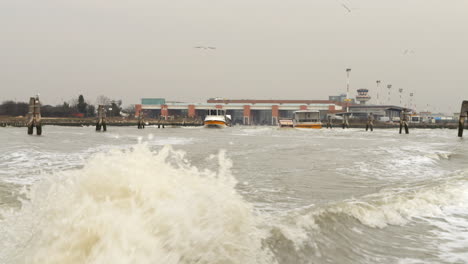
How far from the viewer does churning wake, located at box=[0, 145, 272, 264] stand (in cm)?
306

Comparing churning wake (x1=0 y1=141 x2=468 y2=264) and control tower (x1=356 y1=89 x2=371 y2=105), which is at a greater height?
control tower (x1=356 y1=89 x2=371 y2=105)

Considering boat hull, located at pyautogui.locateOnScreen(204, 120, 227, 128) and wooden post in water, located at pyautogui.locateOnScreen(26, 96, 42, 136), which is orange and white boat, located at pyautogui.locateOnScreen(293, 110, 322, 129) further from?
wooden post in water, located at pyautogui.locateOnScreen(26, 96, 42, 136)

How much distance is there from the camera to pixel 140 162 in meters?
4.61

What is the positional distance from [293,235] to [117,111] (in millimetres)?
136622

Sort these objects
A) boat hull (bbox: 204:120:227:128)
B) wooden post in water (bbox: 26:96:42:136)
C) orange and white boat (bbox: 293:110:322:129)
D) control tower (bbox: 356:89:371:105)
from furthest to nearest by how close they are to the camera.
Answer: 1. control tower (bbox: 356:89:371:105)
2. boat hull (bbox: 204:120:227:128)
3. orange and white boat (bbox: 293:110:322:129)
4. wooden post in water (bbox: 26:96:42:136)

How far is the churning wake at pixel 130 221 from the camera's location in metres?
3.06

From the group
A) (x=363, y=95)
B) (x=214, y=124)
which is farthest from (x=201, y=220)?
(x=363, y=95)

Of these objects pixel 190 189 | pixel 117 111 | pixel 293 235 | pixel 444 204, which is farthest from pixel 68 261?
pixel 117 111

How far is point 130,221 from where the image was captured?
3.33 metres

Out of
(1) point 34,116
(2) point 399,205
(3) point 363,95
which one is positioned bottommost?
(2) point 399,205

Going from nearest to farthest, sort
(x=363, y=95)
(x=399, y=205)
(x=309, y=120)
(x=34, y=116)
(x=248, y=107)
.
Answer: (x=399, y=205)
(x=34, y=116)
(x=309, y=120)
(x=248, y=107)
(x=363, y=95)

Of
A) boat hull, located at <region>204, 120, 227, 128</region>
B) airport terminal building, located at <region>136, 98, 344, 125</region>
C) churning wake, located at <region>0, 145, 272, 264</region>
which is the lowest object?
boat hull, located at <region>204, 120, 227, 128</region>

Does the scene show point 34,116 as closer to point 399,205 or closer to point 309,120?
point 399,205

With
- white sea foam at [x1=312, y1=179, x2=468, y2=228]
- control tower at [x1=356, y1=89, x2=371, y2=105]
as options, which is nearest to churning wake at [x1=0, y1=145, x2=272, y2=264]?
white sea foam at [x1=312, y1=179, x2=468, y2=228]
